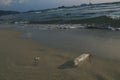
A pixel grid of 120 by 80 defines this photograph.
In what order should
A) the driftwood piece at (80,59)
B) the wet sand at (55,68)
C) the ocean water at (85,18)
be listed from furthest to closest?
the ocean water at (85,18) → the driftwood piece at (80,59) → the wet sand at (55,68)

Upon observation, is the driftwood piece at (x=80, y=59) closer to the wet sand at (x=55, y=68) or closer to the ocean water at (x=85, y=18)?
the wet sand at (x=55, y=68)

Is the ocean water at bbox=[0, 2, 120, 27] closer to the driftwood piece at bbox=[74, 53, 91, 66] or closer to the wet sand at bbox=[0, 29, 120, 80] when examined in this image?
the driftwood piece at bbox=[74, 53, 91, 66]

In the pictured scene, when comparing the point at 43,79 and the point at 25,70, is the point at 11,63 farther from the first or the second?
the point at 43,79

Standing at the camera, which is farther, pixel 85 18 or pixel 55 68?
pixel 85 18

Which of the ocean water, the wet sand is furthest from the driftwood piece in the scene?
the ocean water

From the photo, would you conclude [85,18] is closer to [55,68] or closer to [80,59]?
[80,59]

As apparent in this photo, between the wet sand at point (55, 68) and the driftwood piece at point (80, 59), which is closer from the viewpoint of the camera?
the wet sand at point (55, 68)

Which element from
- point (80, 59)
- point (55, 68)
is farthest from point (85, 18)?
point (55, 68)

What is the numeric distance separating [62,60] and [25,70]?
5.73 ft

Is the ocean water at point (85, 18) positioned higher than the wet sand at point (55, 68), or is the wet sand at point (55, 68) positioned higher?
the wet sand at point (55, 68)

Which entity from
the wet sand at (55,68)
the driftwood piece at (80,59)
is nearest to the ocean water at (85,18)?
the driftwood piece at (80,59)

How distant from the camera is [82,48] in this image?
39.0 ft

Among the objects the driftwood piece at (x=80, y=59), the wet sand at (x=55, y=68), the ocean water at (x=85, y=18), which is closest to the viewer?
the wet sand at (x=55, y=68)

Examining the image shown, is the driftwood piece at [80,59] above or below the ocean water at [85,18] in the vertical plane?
above
